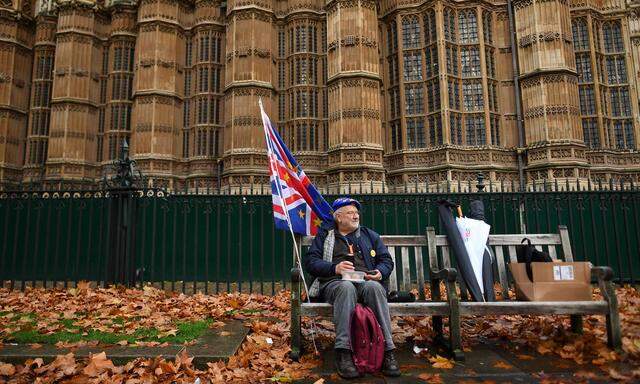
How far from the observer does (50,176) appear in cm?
2153

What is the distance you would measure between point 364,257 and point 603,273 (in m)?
2.12

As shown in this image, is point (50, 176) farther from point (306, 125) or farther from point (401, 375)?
point (401, 375)

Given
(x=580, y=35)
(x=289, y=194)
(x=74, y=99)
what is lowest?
(x=289, y=194)

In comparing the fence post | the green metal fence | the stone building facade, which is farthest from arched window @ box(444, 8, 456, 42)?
the fence post

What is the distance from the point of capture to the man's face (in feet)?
12.9

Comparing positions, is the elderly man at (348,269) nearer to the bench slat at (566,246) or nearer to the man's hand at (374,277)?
the man's hand at (374,277)

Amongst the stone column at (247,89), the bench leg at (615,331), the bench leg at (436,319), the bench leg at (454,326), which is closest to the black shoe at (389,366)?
the bench leg at (454,326)

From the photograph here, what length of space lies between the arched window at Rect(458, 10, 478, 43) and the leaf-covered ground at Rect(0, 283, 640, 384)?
15.1 metres

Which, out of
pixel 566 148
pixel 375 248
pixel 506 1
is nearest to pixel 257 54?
pixel 506 1

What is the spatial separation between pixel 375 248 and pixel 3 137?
2771 centimetres

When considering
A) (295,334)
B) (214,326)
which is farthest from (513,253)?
(214,326)

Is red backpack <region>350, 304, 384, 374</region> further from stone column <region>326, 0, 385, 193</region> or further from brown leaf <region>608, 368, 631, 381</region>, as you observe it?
stone column <region>326, 0, 385, 193</region>

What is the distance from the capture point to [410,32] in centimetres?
1928

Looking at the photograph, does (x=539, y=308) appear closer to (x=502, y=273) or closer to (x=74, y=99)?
(x=502, y=273)
